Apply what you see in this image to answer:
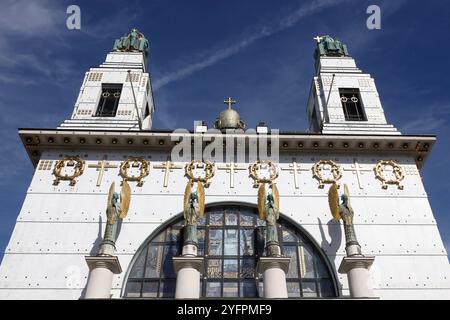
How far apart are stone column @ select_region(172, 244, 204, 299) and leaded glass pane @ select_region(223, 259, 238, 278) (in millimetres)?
1661

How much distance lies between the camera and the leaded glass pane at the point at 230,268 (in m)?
19.3

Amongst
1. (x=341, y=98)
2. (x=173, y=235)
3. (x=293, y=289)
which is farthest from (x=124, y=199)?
(x=341, y=98)

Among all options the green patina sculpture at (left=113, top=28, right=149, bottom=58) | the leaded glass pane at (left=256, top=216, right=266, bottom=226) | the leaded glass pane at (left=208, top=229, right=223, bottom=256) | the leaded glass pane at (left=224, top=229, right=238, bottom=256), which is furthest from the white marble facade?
the green patina sculpture at (left=113, top=28, right=149, bottom=58)

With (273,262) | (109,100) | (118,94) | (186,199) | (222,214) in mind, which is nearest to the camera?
(273,262)

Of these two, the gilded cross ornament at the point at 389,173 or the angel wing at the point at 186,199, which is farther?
the gilded cross ornament at the point at 389,173

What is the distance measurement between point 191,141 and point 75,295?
8815 mm

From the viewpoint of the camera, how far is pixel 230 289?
18.9 meters

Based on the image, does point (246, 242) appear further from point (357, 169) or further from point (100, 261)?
point (357, 169)

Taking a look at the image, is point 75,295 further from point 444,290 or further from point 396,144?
point 396,144

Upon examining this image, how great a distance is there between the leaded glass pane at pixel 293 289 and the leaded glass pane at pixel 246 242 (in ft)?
6.65

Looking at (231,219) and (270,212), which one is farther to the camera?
(231,219)

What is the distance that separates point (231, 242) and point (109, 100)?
11932 mm

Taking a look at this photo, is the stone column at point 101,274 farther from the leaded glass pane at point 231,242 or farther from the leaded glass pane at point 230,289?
the leaded glass pane at point 231,242

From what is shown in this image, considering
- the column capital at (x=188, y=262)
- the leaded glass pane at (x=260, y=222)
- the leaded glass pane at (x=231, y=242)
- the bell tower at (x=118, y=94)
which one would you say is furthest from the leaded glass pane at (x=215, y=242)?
the bell tower at (x=118, y=94)
